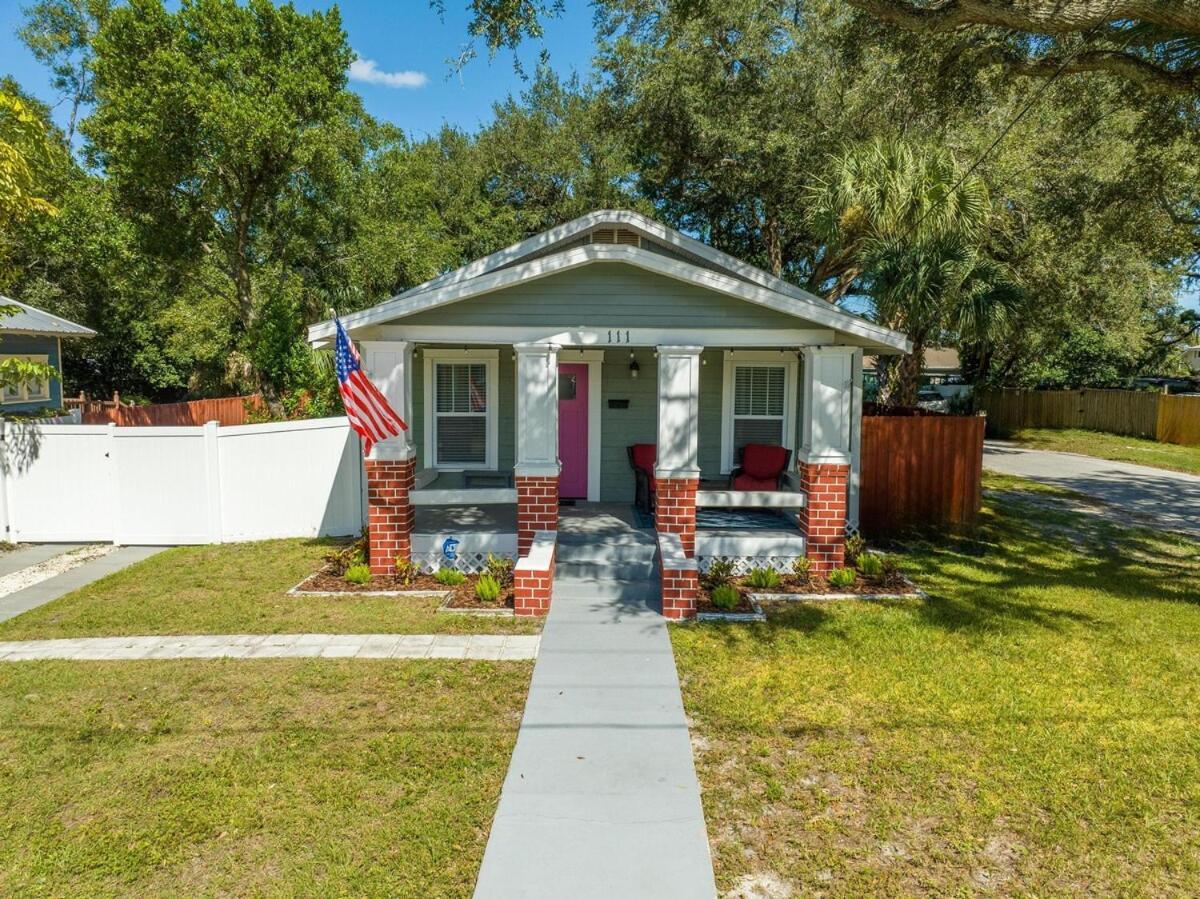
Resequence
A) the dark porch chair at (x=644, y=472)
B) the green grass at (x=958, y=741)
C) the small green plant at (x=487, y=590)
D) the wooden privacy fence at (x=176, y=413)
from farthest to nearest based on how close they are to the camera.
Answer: the wooden privacy fence at (x=176, y=413), the dark porch chair at (x=644, y=472), the small green plant at (x=487, y=590), the green grass at (x=958, y=741)

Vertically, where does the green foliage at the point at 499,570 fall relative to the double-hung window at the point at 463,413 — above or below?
below

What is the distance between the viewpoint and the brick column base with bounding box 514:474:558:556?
340 inches

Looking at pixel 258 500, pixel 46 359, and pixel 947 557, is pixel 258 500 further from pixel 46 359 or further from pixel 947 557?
pixel 46 359

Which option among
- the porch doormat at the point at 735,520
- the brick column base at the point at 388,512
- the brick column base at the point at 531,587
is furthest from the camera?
the porch doormat at the point at 735,520

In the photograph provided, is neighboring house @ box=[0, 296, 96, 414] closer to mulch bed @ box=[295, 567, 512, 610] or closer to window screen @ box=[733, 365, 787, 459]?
mulch bed @ box=[295, 567, 512, 610]

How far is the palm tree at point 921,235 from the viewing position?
38.8 feet

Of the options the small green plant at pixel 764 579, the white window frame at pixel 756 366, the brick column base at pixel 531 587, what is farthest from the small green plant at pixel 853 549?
the brick column base at pixel 531 587

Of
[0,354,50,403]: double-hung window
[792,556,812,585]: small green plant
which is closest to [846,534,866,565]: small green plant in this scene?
[792,556,812,585]: small green plant

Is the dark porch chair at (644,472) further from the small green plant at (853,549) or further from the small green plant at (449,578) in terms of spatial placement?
the small green plant at (449,578)

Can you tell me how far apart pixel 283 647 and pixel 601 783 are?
3.62 metres

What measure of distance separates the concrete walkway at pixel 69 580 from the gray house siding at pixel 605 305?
5028 millimetres

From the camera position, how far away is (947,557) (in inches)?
399

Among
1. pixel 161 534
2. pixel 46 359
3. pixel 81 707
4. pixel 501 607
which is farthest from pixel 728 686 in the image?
pixel 46 359

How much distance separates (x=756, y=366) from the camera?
36.6ft
